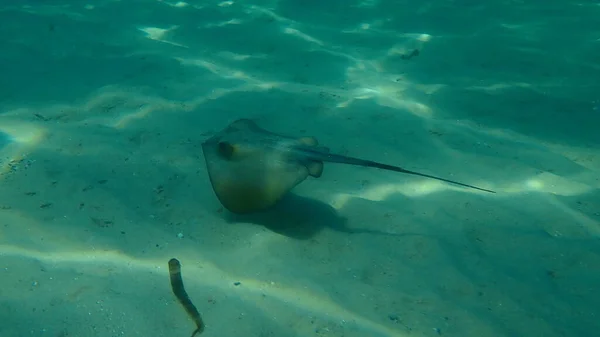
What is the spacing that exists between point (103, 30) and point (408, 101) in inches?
248

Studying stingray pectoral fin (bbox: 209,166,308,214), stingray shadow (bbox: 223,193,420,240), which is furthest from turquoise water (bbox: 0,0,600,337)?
stingray pectoral fin (bbox: 209,166,308,214)

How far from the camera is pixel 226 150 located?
12.6 ft

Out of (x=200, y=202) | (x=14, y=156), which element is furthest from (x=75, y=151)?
(x=200, y=202)

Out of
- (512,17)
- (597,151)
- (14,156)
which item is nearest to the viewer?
(14,156)

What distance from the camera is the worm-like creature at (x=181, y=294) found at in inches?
108

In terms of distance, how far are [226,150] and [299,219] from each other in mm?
972

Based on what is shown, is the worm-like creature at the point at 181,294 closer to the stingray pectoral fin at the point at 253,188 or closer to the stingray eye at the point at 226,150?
the stingray pectoral fin at the point at 253,188

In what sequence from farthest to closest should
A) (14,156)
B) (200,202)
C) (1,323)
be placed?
(14,156)
(200,202)
(1,323)

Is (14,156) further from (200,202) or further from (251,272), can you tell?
(251,272)

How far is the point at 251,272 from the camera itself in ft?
10.7

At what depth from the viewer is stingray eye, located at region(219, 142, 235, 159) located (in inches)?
151

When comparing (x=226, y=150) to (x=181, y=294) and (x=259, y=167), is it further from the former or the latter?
(x=181, y=294)

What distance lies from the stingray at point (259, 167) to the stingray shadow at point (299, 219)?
29 cm

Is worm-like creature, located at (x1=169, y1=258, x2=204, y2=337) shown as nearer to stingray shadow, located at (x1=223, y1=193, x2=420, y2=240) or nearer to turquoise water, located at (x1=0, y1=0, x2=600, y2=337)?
turquoise water, located at (x1=0, y1=0, x2=600, y2=337)
